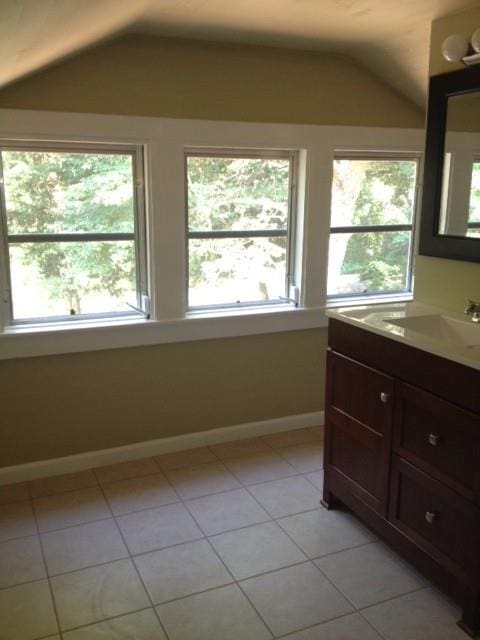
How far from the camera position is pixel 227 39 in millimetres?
2748

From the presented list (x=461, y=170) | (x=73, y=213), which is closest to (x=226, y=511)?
(x=73, y=213)

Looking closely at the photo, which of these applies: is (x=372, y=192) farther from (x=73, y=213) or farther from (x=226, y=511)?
(x=226, y=511)

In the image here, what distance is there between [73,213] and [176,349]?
0.86m

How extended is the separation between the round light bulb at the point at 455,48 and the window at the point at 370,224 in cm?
97

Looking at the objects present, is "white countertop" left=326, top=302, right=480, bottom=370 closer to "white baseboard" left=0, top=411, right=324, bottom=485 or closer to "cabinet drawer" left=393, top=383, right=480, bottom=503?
"cabinet drawer" left=393, top=383, right=480, bottom=503

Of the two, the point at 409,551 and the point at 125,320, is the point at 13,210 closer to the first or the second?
the point at 125,320

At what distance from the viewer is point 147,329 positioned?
9.70 feet

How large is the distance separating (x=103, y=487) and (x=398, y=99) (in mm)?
2578

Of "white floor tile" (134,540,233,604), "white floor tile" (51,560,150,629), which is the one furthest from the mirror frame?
"white floor tile" (51,560,150,629)

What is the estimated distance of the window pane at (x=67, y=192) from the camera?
266 cm

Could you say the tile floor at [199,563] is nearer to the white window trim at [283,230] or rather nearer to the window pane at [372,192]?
the white window trim at [283,230]

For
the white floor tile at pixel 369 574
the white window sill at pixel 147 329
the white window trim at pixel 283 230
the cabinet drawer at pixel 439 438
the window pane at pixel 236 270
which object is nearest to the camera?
the cabinet drawer at pixel 439 438

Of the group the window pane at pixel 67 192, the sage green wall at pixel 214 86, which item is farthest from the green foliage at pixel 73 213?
the sage green wall at pixel 214 86

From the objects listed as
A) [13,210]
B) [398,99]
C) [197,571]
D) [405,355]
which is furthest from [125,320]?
[398,99]
